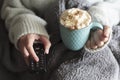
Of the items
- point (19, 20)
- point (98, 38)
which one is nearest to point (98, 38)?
point (98, 38)

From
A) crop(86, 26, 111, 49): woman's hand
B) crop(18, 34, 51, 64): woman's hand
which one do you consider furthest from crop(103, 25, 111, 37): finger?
crop(18, 34, 51, 64): woman's hand

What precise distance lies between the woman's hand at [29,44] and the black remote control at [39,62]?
15 mm

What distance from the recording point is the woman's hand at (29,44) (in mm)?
747

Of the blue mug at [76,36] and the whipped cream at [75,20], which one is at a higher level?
the whipped cream at [75,20]

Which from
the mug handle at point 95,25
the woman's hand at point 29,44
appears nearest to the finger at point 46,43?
the woman's hand at point 29,44

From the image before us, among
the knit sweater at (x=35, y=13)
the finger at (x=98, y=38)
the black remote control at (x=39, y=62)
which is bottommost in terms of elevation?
the black remote control at (x=39, y=62)

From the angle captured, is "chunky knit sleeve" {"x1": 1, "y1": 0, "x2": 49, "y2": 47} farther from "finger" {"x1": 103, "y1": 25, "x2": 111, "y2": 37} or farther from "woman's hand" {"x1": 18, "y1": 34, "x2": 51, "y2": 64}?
"finger" {"x1": 103, "y1": 25, "x2": 111, "y2": 37}

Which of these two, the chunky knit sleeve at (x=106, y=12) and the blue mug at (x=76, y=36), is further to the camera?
the chunky knit sleeve at (x=106, y=12)

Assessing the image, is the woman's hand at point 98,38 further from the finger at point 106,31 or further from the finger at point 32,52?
the finger at point 32,52

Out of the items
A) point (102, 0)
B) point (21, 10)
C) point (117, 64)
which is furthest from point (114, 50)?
point (21, 10)

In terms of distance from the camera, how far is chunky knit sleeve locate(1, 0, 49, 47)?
79cm

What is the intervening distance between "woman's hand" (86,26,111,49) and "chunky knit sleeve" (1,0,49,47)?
0.12 m

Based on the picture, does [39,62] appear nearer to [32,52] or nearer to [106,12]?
[32,52]

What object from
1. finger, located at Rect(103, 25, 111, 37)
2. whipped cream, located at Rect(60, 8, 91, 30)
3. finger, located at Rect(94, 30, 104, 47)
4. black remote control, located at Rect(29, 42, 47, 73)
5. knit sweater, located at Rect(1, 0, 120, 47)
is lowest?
black remote control, located at Rect(29, 42, 47, 73)
